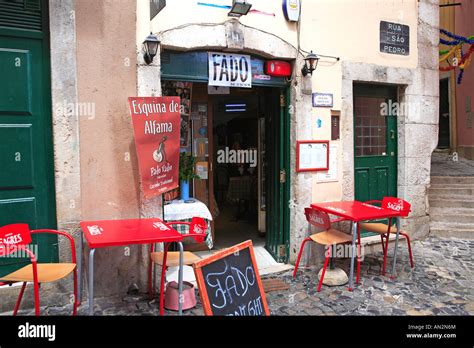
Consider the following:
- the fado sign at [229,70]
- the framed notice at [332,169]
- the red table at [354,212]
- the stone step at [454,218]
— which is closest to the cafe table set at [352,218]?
the red table at [354,212]

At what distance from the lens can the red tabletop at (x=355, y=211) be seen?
183 inches

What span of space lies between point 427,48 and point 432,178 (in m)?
2.60

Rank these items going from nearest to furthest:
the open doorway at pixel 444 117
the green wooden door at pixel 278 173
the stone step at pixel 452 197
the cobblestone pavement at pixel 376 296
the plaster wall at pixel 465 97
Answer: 1. the cobblestone pavement at pixel 376 296
2. the green wooden door at pixel 278 173
3. the stone step at pixel 452 197
4. the plaster wall at pixel 465 97
5. the open doorway at pixel 444 117

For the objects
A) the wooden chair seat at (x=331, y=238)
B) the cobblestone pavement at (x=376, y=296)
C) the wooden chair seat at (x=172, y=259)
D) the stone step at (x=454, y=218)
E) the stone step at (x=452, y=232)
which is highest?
the wooden chair seat at (x=331, y=238)

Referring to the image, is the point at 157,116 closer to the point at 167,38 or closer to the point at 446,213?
the point at 167,38

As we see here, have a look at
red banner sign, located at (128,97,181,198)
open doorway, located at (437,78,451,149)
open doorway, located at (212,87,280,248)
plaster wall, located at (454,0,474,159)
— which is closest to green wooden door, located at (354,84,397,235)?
open doorway, located at (212,87,280,248)

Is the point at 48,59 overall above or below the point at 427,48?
below

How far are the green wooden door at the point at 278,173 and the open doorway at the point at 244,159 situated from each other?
0.09 ft

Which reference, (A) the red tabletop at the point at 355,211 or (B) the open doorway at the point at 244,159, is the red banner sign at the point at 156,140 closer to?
(B) the open doorway at the point at 244,159

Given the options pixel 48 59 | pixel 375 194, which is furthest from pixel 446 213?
pixel 48 59

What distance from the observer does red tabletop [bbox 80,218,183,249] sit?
3.37 metres

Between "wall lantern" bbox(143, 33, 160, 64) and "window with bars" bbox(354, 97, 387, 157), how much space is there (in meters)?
3.22

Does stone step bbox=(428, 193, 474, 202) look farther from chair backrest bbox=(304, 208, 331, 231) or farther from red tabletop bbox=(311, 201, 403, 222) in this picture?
chair backrest bbox=(304, 208, 331, 231)

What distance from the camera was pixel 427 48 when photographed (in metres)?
6.64
